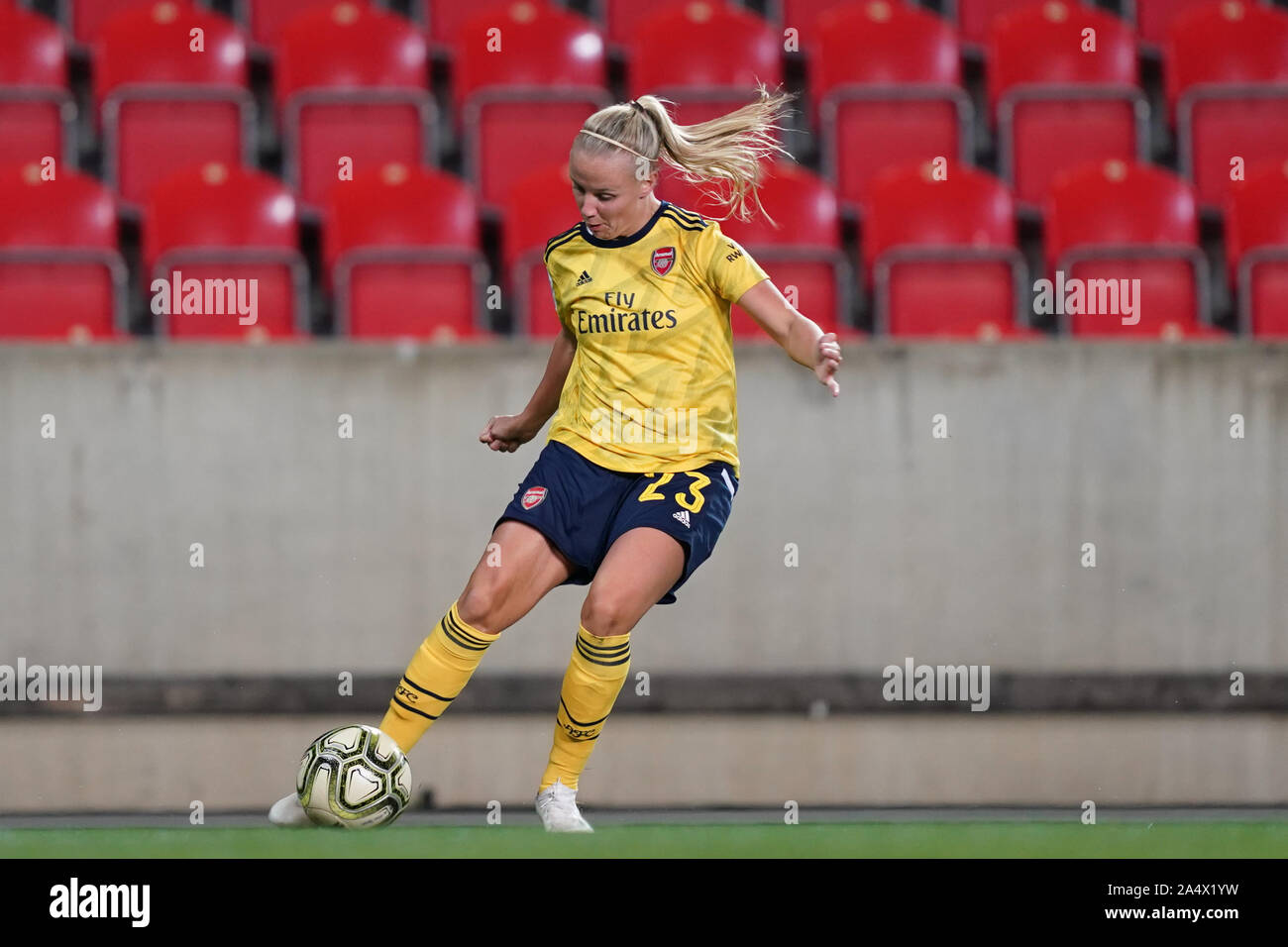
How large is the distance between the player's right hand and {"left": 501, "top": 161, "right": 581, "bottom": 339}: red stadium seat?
2049 mm

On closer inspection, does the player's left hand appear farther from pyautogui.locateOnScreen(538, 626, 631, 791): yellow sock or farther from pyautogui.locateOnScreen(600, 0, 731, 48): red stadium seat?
pyautogui.locateOnScreen(600, 0, 731, 48): red stadium seat

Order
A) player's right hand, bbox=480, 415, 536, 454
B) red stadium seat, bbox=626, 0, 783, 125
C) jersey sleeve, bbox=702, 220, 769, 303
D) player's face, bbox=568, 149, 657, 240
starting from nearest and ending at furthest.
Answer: player's face, bbox=568, 149, 657, 240 < jersey sleeve, bbox=702, 220, 769, 303 < player's right hand, bbox=480, 415, 536, 454 < red stadium seat, bbox=626, 0, 783, 125

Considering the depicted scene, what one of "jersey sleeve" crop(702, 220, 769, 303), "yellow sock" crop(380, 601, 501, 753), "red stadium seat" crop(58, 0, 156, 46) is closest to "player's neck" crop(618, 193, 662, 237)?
"jersey sleeve" crop(702, 220, 769, 303)

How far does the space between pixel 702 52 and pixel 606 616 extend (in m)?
4.28

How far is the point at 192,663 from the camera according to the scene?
18.8ft

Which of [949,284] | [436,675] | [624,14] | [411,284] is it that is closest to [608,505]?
[436,675]

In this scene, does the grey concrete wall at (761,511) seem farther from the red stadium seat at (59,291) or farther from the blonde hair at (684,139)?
the blonde hair at (684,139)

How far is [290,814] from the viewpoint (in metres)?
4.12

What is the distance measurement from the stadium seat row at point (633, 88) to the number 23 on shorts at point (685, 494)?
332cm

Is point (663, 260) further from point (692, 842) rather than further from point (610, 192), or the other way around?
point (692, 842)

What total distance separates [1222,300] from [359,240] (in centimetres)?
357

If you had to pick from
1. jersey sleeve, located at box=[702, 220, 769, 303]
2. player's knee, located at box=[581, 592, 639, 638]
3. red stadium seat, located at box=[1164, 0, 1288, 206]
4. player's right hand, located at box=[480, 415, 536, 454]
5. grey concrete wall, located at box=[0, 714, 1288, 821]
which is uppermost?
red stadium seat, located at box=[1164, 0, 1288, 206]

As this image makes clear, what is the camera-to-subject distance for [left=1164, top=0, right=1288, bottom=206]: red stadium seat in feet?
24.7
